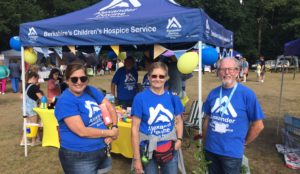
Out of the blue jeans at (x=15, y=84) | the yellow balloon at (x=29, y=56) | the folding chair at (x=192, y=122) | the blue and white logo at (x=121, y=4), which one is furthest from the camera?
the blue jeans at (x=15, y=84)

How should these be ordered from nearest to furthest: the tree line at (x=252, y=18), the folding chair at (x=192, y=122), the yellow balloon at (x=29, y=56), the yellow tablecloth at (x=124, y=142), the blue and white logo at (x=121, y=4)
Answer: the yellow tablecloth at (x=124, y=142)
the blue and white logo at (x=121, y=4)
the yellow balloon at (x=29, y=56)
the folding chair at (x=192, y=122)
the tree line at (x=252, y=18)

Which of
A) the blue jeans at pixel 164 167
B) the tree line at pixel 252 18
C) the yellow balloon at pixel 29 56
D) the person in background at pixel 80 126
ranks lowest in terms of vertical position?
the blue jeans at pixel 164 167

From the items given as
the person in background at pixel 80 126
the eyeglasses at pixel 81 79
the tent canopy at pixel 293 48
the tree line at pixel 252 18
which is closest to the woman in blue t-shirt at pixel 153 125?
the person in background at pixel 80 126

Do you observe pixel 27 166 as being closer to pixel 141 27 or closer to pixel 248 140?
pixel 141 27

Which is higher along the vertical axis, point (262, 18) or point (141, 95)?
point (262, 18)

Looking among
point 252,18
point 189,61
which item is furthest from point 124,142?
point 252,18

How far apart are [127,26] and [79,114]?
2551 millimetres

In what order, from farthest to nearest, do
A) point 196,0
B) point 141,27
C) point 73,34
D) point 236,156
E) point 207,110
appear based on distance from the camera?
point 196,0 → point 73,34 → point 141,27 → point 207,110 → point 236,156

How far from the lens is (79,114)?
256 centimetres

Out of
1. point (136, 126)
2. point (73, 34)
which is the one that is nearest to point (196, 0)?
point (73, 34)

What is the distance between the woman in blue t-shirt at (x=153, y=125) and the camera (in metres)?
2.82

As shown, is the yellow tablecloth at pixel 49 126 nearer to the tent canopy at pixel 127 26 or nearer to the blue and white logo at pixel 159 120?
the tent canopy at pixel 127 26

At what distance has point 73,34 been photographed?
5230mm

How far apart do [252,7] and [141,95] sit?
4455cm
